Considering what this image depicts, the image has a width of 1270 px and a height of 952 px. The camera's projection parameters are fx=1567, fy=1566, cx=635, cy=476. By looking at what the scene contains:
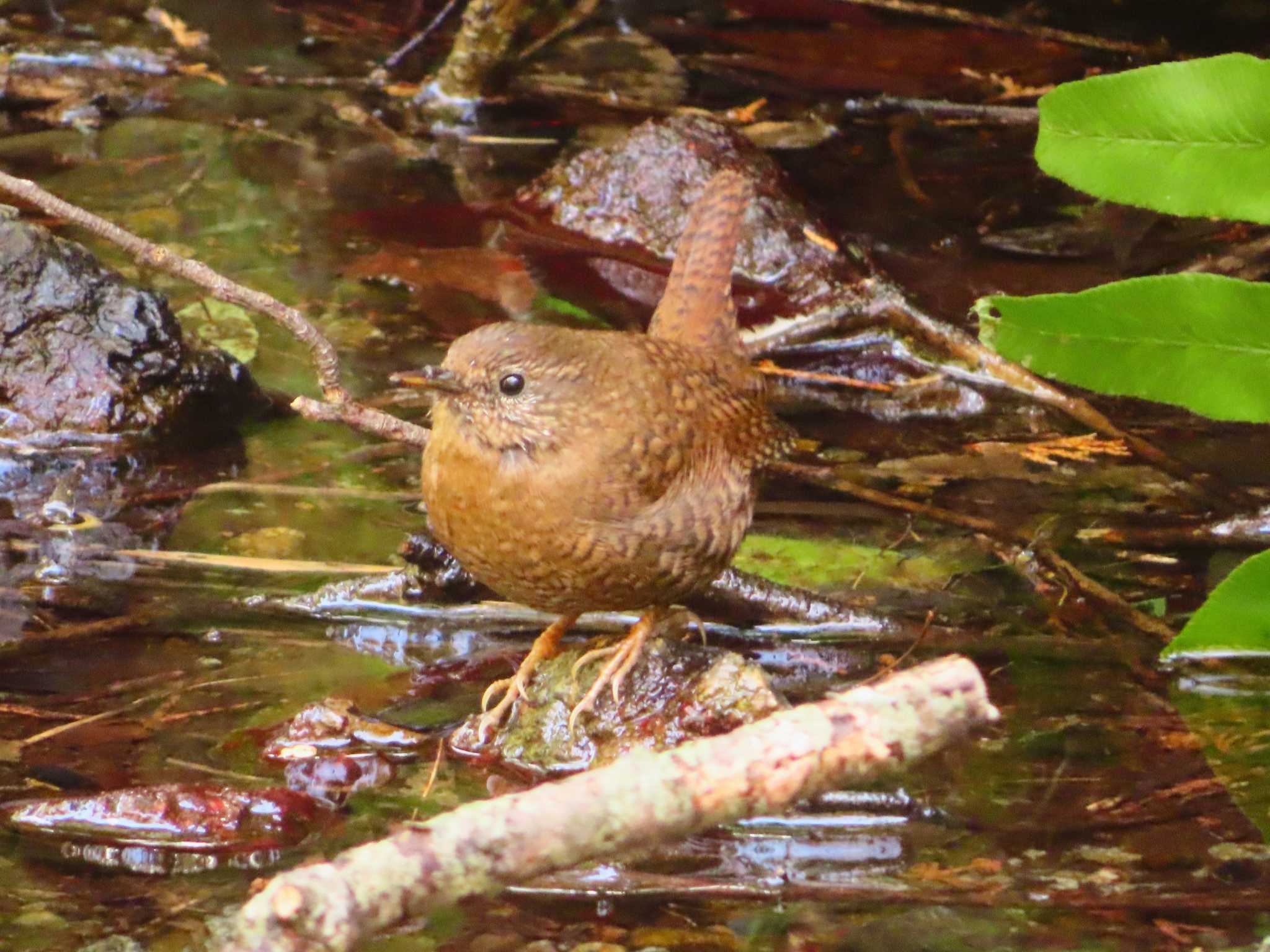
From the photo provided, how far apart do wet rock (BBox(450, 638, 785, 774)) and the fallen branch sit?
4.27ft

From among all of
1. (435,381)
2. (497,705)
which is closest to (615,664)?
(497,705)

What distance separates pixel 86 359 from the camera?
4.73 metres

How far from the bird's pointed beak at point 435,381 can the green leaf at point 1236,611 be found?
1.41 metres

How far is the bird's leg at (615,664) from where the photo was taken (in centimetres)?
314

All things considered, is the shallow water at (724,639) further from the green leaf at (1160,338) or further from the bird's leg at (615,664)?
the green leaf at (1160,338)

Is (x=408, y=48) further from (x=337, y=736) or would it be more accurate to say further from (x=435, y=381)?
(x=337, y=736)

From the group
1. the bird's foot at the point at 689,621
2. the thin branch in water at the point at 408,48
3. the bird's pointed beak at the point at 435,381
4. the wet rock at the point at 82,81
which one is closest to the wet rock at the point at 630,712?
the bird's foot at the point at 689,621

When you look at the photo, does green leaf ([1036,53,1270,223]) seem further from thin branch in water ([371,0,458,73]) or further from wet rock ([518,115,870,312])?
thin branch in water ([371,0,458,73])

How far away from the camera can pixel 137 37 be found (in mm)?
8141

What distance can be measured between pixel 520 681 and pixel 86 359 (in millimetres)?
2180

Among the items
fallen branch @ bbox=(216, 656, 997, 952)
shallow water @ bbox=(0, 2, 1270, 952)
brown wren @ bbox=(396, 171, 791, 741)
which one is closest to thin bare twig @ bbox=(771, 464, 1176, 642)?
shallow water @ bbox=(0, 2, 1270, 952)

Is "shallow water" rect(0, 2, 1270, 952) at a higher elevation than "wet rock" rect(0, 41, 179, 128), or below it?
below

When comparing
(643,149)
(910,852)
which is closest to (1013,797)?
(910,852)

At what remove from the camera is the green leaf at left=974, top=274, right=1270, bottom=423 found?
8.65ft
